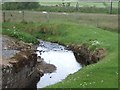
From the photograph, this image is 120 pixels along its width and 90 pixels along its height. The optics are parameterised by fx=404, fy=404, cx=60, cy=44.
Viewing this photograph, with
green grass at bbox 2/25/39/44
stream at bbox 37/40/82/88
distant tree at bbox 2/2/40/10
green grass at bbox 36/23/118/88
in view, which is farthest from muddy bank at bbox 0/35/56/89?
distant tree at bbox 2/2/40/10

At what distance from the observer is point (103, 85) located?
104 ft

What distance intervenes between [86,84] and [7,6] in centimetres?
6257

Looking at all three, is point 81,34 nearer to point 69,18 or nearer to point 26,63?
point 69,18

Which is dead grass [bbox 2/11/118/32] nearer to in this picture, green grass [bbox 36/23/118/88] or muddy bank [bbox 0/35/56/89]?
green grass [bbox 36/23/118/88]

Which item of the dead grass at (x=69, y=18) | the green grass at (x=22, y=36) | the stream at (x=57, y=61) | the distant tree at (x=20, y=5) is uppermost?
the distant tree at (x=20, y=5)

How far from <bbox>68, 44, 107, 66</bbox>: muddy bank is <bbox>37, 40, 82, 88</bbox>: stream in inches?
30.4

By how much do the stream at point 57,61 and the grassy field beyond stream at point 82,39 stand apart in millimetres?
2310

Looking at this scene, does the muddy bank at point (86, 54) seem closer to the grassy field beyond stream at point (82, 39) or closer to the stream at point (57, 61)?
the stream at point (57, 61)

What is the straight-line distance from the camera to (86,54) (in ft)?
175

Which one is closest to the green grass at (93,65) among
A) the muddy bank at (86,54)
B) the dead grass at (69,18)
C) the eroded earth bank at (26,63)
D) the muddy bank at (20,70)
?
the muddy bank at (86,54)

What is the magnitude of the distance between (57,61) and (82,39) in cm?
985

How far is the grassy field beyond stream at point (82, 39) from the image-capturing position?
107 feet

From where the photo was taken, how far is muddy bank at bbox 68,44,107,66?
49.4 metres

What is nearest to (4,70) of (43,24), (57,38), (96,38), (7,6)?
(96,38)
